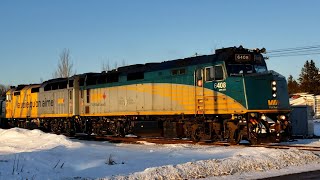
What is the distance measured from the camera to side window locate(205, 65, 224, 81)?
57.8 feet

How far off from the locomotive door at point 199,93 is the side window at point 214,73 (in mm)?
349

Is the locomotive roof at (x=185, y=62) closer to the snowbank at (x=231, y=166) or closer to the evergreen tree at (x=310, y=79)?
the snowbank at (x=231, y=166)

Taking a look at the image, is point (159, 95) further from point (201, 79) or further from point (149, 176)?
point (149, 176)

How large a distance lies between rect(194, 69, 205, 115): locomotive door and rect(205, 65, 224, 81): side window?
35 centimetres

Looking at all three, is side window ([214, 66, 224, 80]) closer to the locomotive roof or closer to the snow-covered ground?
the locomotive roof

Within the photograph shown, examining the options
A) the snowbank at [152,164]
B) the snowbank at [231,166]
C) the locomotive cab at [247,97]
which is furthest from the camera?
the locomotive cab at [247,97]

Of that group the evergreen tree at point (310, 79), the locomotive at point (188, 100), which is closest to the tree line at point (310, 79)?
the evergreen tree at point (310, 79)

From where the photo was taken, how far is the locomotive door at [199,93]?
60.1 feet

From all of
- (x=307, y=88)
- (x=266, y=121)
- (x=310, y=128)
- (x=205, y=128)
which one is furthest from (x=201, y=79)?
(x=307, y=88)

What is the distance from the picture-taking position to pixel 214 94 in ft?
58.4

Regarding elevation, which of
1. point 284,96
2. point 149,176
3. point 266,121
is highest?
point 284,96

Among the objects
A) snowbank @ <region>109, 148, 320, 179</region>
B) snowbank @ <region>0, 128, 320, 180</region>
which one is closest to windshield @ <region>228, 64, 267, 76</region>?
snowbank @ <region>0, 128, 320, 180</region>

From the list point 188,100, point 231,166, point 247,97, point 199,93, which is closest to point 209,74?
point 199,93

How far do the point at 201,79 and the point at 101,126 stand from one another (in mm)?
9335
